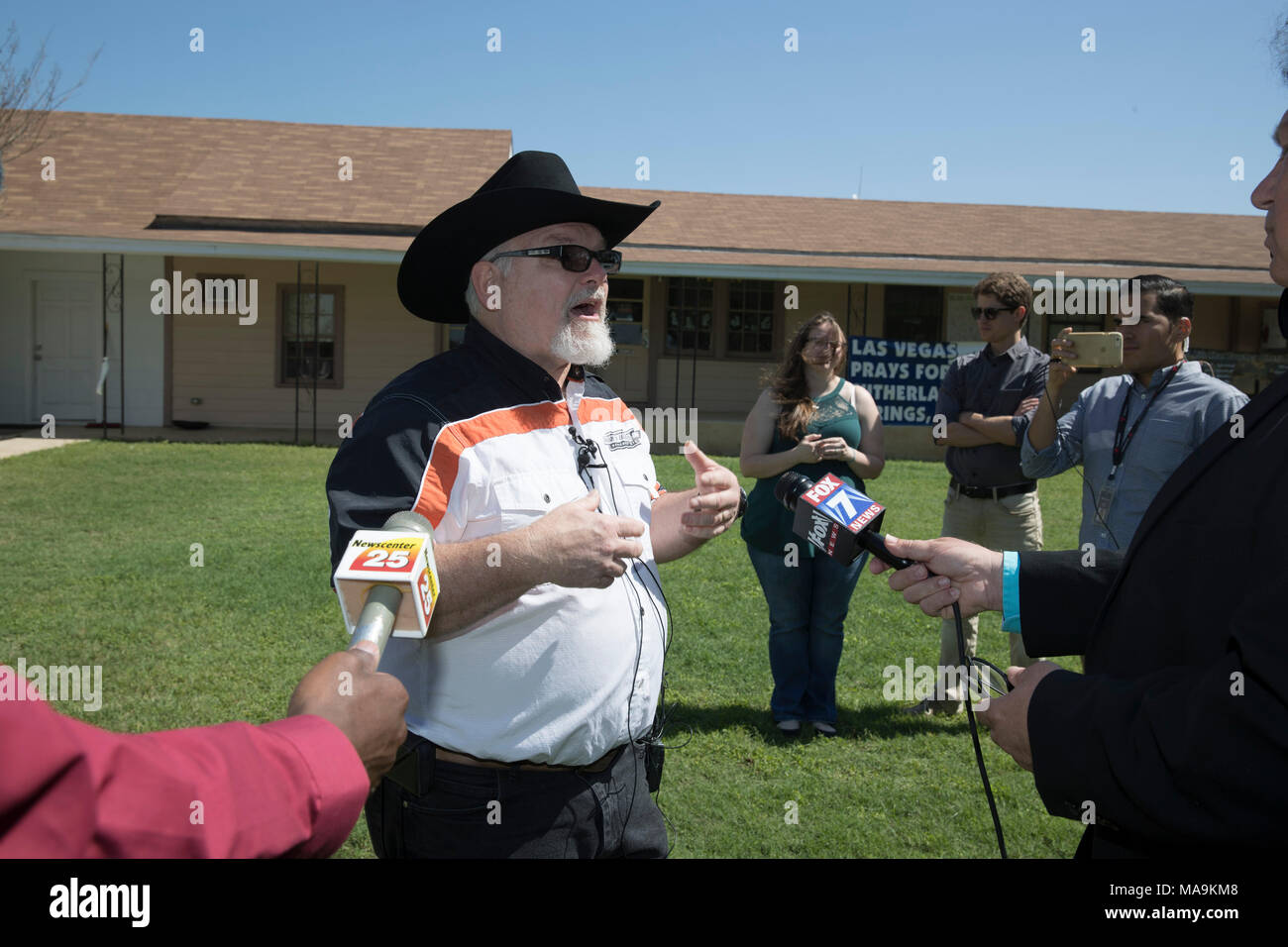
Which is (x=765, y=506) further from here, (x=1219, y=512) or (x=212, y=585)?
(x=212, y=585)

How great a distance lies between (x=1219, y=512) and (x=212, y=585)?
776cm

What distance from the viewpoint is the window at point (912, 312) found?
20.0 meters

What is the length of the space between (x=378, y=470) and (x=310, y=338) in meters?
17.2

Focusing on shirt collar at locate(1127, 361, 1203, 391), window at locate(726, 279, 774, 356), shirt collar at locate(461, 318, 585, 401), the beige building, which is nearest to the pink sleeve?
shirt collar at locate(461, 318, 585, 401)

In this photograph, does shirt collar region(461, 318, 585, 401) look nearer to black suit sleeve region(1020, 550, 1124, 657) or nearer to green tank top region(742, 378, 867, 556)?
black suit sleeve region(1020, 550, 1124, 657)

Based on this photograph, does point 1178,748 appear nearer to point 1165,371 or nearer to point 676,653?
point 1165,371

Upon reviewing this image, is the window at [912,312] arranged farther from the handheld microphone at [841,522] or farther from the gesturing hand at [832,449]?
the handheld microphone at [841,522]

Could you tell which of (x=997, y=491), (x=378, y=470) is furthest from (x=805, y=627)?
(x=378, y=470)

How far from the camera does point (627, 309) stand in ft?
64.3

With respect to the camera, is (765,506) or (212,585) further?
(212,585)

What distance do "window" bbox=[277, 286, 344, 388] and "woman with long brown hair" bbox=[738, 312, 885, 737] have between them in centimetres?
1443

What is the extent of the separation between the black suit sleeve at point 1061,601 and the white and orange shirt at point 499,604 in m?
0.93

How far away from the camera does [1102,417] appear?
4.76 m
